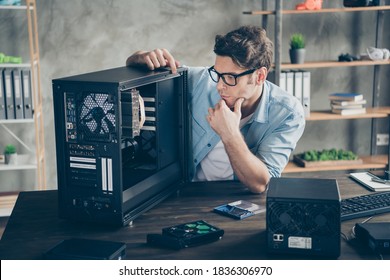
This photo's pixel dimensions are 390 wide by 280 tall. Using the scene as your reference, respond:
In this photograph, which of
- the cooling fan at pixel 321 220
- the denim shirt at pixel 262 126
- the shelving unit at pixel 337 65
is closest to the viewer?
the cooling fan at pixel 321 220

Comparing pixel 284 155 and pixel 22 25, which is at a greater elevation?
pixel 22 25

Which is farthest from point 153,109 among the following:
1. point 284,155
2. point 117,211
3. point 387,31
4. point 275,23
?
point 387,31

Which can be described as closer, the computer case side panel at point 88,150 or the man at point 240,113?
the computer case side panel at point 88,150

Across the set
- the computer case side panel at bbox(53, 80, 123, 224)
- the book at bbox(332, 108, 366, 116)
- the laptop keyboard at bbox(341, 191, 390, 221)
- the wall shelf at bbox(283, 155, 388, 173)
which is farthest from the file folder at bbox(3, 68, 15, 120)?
the laptop keyboard at bbox(341, 191, 390, 221)

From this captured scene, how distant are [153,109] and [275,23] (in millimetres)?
2351

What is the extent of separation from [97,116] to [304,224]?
59 cm

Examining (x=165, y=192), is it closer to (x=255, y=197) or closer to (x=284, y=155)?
(x=255, y=197)

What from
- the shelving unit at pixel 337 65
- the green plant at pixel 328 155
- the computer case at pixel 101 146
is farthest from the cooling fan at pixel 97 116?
the green plant at pixel 328 155

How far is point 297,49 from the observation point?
411cm

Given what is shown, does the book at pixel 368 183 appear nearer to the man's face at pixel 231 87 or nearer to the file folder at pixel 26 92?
the man's face at pixel 231 87

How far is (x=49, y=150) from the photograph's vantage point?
14.0 feet

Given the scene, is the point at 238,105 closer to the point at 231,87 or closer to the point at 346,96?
the point at 231,87

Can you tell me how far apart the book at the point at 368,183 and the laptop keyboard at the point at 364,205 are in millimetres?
104

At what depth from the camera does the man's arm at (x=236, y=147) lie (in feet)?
6.54
